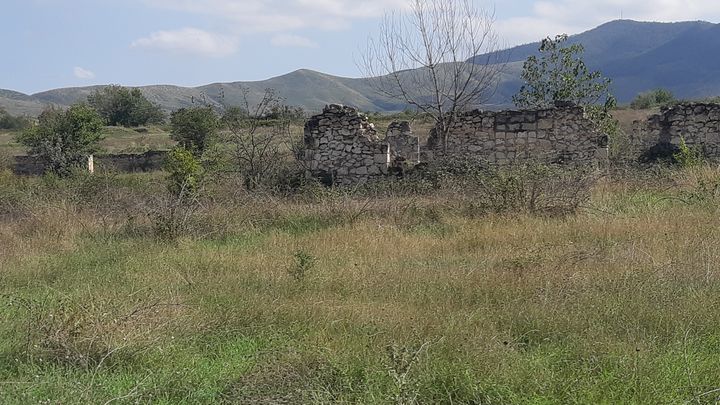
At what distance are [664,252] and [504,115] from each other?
7316 mm

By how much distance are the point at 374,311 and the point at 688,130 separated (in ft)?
40.2

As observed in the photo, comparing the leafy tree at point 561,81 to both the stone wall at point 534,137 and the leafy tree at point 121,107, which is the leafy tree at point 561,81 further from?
the leafy tree at point 121,107

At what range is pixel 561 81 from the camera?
1767cm

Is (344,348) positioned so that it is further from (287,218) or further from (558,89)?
(558,89)

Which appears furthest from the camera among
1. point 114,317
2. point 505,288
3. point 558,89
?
point 558,89

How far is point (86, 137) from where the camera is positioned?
23.2 m

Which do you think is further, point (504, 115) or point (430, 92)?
point (430, 92)

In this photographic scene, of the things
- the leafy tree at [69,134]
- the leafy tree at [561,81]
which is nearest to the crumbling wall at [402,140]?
the leafy tree at [561,81]

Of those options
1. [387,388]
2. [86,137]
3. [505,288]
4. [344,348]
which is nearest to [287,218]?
[505,288]

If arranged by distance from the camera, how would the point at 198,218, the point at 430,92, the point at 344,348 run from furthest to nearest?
the point at 430,92 < the point at 198,218 < the point at 344,348

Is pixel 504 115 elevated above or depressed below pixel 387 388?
above

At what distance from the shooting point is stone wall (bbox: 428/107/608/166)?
42.4 ft

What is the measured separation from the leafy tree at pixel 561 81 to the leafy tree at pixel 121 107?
3410cm

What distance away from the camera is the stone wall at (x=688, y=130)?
14219 mm
